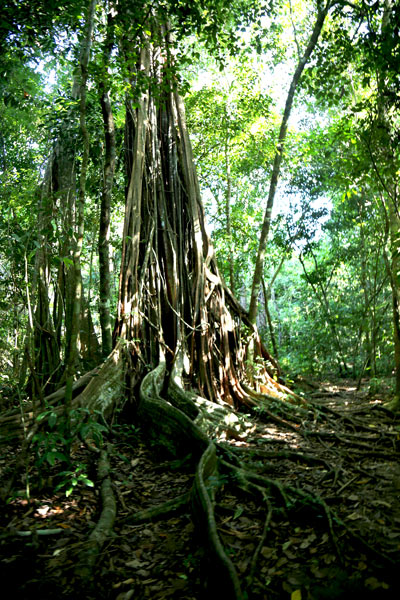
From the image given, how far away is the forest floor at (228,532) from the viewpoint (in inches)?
78.6

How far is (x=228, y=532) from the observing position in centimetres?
250

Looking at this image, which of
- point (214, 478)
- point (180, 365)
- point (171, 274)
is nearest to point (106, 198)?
point (171, 274)

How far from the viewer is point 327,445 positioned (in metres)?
4.11

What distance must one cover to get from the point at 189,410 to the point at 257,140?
22.8ft

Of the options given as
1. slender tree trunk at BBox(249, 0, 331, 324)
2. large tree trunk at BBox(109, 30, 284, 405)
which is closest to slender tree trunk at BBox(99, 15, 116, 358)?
large tree trunk at BBox(109, 30, 284, 405)

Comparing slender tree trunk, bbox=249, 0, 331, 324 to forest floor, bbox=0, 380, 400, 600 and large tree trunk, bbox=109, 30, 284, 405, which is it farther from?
forest floor, bbox=0, 380, 400, 600

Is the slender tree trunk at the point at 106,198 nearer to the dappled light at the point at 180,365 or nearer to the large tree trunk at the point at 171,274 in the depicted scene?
the dappled light at the point at 180,365

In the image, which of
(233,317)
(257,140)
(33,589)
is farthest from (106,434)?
(257,140)

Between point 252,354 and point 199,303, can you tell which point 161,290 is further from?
point 252,354

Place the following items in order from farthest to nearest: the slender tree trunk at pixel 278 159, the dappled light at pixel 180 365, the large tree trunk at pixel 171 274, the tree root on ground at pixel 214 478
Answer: the slender tree trunk at pixel 278 159, the large tree trunk at pixel 171 274, the dappled light at pixel 180 365, the tree root on ground at pixel 214 478

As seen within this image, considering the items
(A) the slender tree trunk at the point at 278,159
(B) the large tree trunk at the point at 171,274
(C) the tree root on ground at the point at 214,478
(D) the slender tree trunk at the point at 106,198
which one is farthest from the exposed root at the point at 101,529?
(A) the slender tree trunk at the point at 278,159

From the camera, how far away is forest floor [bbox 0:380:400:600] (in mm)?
1997

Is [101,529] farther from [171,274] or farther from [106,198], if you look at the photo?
[106,198]

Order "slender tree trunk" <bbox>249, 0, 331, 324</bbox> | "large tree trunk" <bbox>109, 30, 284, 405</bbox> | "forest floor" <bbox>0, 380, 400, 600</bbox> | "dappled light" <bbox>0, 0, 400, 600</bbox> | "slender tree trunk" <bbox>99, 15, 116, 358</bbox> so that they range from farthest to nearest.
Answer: "slender tree trunk" <bbox>249, 0, 331, 324</bbox>, "slender tree trunk" <bbox>99, 15, 116, 358</bbox>, "large tree trunk" <bbox>109, 30, 284, 405</bbox>, "dappled light" <bbox>0, 0, 400, 600</bbox>, "forest floor" <bbox>0, 380, 400, 600</bbox>
